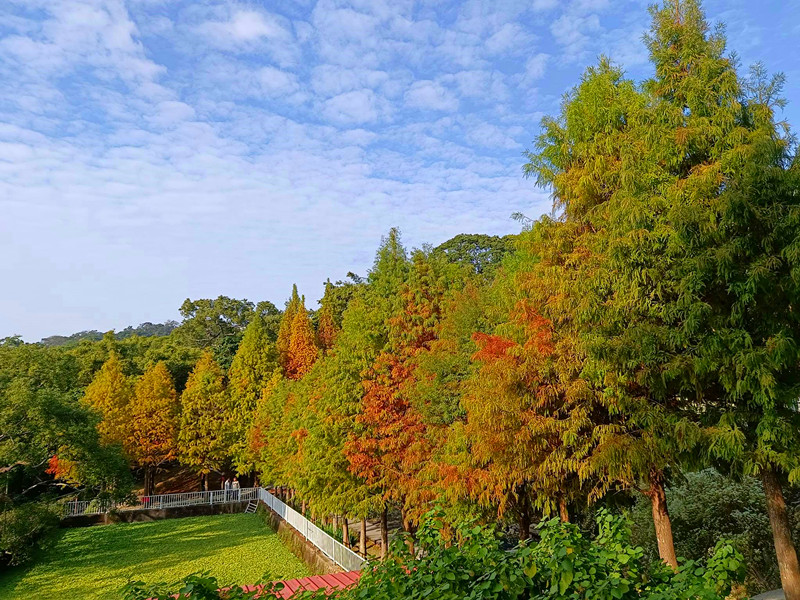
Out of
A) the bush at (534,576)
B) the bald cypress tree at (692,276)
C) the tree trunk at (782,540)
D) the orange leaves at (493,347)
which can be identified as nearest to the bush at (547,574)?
the bush at (534,576)

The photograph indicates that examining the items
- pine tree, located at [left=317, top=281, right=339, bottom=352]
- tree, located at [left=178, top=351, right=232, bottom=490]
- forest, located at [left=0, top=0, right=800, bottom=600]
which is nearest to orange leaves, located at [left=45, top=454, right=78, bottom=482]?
tree, located at [left=178, top=351, right=232, bottom=490]

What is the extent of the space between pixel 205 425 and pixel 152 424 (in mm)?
2892

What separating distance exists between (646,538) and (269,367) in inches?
938

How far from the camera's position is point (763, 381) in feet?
21.3

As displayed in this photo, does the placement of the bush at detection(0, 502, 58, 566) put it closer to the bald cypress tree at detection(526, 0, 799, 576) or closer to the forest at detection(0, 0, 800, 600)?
the forest at detection(0, 0, 800, 600)

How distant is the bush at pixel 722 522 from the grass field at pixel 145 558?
971 cm

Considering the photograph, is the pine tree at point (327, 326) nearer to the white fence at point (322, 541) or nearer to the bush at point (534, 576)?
the white fence at point (322, 541)

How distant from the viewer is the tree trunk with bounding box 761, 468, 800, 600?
6793 mm

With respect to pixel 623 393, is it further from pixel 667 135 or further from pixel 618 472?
pixel 667 135

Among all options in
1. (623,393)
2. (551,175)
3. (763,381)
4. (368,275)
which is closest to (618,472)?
(623,393)

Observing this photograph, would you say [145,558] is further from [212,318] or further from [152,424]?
[212,318]

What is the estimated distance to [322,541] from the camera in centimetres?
1595

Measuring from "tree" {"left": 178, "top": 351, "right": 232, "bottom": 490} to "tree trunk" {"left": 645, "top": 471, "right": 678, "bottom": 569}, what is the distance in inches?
1001

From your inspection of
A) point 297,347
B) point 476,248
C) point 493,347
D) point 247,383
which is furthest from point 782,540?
point 476,248
